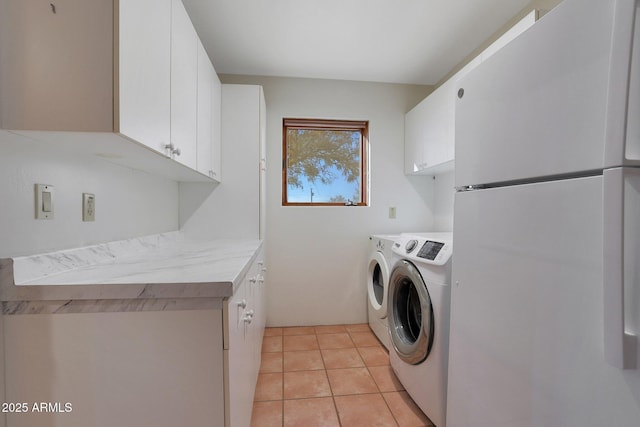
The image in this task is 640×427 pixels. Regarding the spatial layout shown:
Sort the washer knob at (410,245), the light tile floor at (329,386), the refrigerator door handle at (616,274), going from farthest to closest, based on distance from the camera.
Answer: the washer knob at (410,245)
the light tile floor at (329,386)
the refrigerator door handle at (616,274)

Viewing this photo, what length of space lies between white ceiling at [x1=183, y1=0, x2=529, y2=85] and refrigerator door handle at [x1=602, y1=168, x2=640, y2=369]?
163 cm

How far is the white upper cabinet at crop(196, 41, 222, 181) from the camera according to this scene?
1552 millimetres

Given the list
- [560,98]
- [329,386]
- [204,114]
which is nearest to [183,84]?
[204,114]

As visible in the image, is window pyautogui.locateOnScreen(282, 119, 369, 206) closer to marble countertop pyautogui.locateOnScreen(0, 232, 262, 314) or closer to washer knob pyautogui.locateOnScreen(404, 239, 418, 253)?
washer knob pyautogui.locateOnScreen(404, 239, 418, 253)

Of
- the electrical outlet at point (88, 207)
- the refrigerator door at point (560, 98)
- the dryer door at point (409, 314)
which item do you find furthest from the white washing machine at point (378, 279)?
the electrical outlet at point (88, 207)

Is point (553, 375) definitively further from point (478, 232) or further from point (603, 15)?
point (603, 15)

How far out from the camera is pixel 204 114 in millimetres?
1641

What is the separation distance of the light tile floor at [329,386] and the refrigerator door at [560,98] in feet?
4.40

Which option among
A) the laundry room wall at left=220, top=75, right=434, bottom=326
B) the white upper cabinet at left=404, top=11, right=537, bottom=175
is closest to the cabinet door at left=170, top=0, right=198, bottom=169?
the laundry room wall at left=220, top=75, right=434, bottom=326

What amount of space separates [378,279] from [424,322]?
1106mm

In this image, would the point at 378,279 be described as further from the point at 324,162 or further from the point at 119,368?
the point at 119,368

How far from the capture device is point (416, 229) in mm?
2707

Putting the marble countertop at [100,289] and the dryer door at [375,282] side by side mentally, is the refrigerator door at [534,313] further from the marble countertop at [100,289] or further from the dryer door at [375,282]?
the dryer door at [375,282]

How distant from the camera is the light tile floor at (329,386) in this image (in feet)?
4.79
